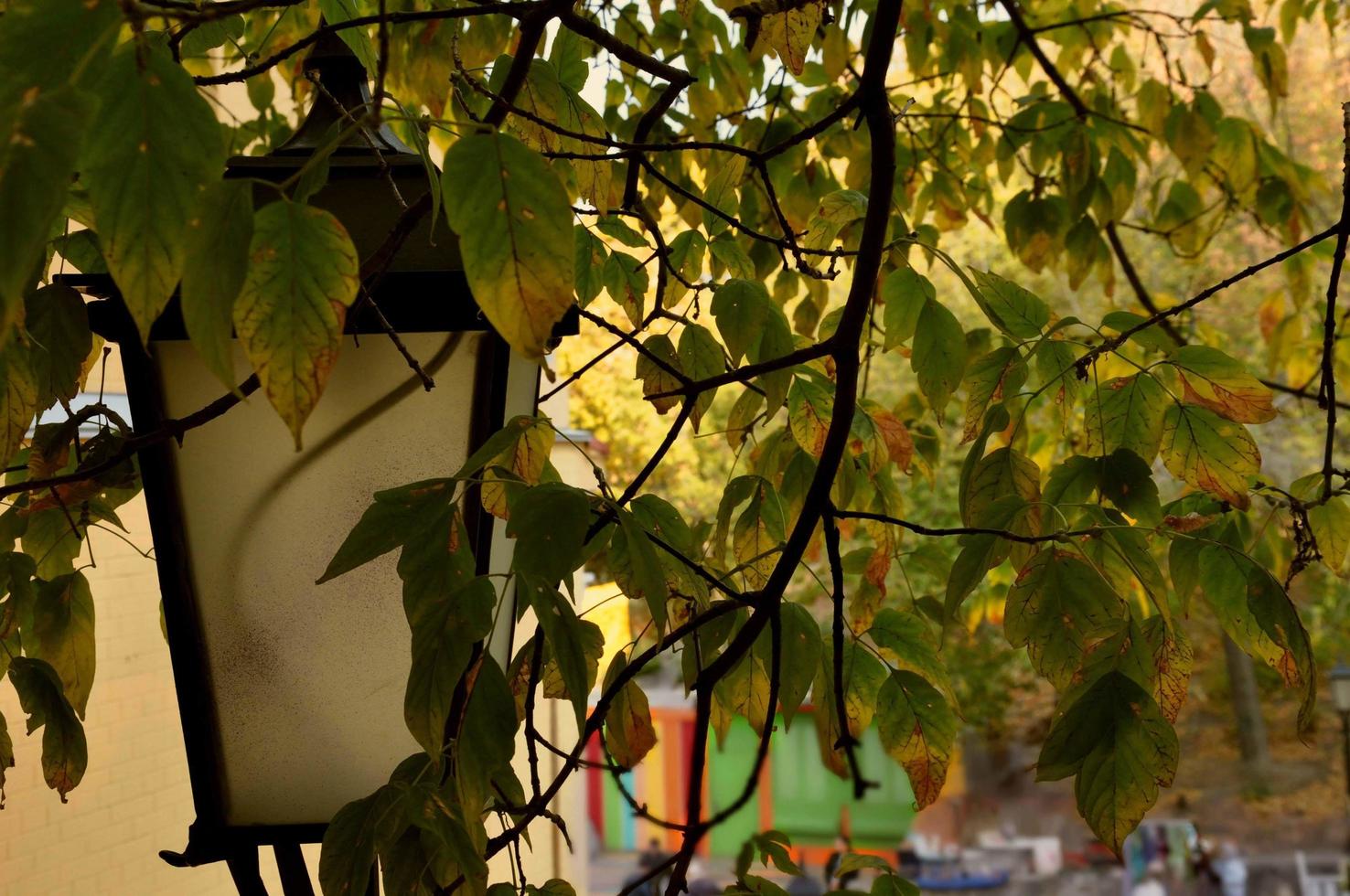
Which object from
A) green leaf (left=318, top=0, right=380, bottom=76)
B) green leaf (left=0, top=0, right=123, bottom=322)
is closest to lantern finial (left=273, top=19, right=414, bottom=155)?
green leaf (left=318, top=0, right=380, bottom=76)

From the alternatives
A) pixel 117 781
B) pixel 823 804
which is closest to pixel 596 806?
pixel 823 804

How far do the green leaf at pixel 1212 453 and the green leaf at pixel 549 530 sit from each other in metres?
0.49

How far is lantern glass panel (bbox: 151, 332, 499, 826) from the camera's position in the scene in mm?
854

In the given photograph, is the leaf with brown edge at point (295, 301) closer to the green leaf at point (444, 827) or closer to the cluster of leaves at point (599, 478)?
the cluster of leaves at point (599, 478)

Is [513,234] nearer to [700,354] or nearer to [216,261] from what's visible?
[216,261]

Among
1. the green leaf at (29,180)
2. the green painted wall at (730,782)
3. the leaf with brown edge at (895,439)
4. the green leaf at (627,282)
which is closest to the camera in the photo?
the green leaf at (29,180)

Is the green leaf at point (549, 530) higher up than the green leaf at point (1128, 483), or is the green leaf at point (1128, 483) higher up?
the green leaf at point (1128, 483)

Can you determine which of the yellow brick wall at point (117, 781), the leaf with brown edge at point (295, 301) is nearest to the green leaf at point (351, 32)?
the leaf with brown edge at point (295, 301)

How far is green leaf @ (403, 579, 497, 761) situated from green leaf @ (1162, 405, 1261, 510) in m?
0.57

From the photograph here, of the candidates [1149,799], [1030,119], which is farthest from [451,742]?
[1030,119]

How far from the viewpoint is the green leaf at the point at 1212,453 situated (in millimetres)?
880

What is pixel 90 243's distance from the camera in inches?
39.2

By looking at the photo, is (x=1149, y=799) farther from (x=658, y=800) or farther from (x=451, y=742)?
(x=658, y=800)

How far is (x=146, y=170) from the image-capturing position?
0.39 meters
